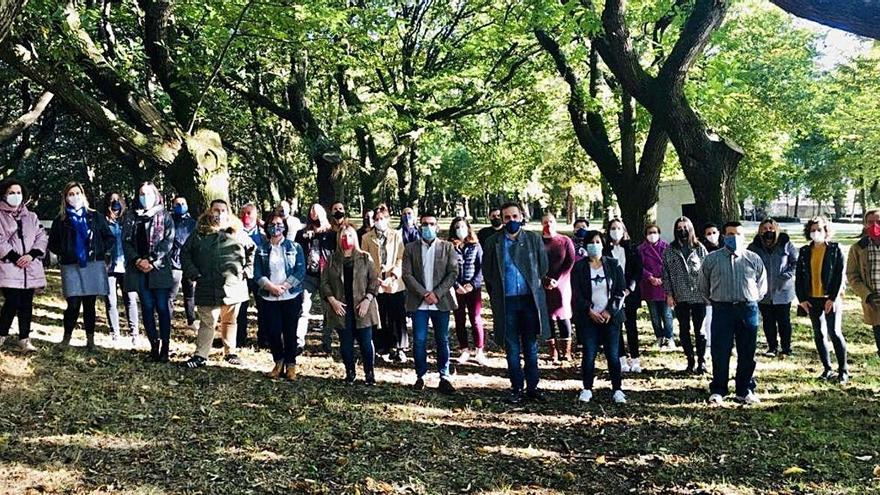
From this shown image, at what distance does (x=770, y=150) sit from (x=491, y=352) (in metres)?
20.8

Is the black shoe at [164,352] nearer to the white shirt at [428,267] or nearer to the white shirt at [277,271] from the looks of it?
the white shirt at [277,271]

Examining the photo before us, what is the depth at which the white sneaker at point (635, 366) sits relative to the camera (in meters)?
8.15

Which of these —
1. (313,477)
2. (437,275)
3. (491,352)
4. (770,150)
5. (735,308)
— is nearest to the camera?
(313,477)

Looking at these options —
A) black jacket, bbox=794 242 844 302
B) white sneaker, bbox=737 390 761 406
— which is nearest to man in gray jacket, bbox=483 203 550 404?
white sneaker, bbox=737 390 761 406

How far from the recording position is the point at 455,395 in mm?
7109

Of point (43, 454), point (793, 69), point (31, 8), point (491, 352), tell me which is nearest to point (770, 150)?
point (793, 69)

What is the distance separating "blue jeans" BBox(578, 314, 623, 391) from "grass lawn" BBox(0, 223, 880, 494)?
0.25 m

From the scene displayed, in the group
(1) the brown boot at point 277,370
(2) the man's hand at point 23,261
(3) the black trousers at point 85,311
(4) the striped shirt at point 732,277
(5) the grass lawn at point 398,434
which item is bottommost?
(5) the grass lawn at point 398,434

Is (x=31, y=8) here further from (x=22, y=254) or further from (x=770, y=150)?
(x=770, y=150)

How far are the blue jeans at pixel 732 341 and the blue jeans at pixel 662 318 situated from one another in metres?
2.26

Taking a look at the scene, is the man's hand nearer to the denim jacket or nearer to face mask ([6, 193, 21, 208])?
face mask ([6, 193, 21, 208])

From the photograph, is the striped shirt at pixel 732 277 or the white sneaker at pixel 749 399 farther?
the white sneaker at pixel 749 399

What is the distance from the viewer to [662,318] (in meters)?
9.28

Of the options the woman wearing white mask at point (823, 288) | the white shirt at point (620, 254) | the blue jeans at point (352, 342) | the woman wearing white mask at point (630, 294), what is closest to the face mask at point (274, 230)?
the blue jeans at point (352, 342)
